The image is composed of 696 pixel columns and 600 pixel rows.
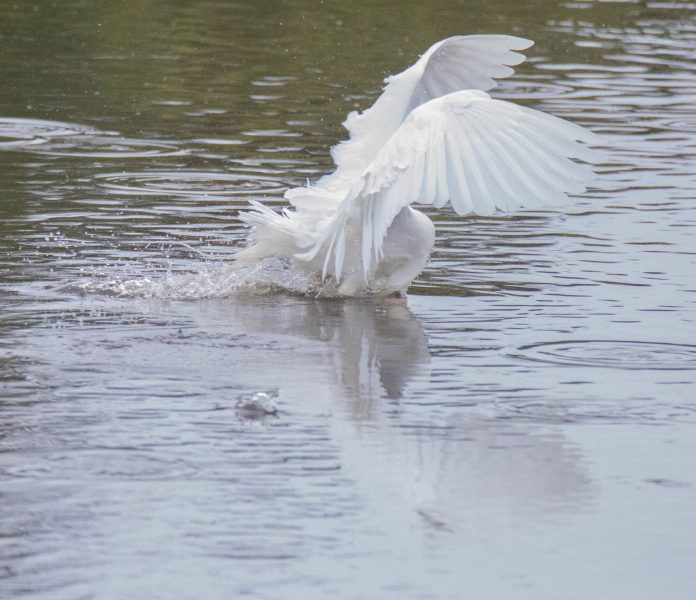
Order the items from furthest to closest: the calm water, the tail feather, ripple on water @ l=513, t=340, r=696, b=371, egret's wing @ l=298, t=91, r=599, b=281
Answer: the tail feather, egret's wing @ l=298, t=91, r=599, b=281, ripple on water @ l=513, t=340, r=696, b=371, the calm water

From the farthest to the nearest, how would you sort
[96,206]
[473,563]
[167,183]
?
[167,183]
[96,206]
[473,563]

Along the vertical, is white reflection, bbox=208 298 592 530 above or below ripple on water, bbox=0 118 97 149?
below

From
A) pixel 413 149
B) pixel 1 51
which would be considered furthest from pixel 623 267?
pixel 1 51

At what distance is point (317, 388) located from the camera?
7398 millimetres

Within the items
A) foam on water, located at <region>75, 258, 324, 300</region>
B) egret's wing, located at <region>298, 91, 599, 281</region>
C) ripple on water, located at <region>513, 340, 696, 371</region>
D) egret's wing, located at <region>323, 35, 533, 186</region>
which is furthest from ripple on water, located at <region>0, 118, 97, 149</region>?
ripple on water, located at <region>513, 340, 696, 371</region>

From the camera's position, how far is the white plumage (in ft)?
27.2

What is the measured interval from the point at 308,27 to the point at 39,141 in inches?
349

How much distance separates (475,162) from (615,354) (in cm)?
115

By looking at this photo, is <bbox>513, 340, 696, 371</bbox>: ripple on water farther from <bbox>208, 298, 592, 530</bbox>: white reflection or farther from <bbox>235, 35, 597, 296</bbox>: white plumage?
<bbox>235, 35, 597, 296</bbox>: white plumage

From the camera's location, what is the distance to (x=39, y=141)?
14.3 metres

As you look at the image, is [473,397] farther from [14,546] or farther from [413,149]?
[14,546]

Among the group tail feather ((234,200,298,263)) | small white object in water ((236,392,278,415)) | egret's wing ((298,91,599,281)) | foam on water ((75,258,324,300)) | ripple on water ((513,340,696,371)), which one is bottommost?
foam on water ((75,258,324,300))

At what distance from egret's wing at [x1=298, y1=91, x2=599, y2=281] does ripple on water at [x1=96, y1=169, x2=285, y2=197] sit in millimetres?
4085

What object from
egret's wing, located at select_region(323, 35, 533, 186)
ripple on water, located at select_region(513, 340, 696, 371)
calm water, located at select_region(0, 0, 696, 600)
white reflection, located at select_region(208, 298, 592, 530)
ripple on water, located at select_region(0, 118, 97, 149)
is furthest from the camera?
ripple on water, located at select_region(0, 118, 97, 149)
